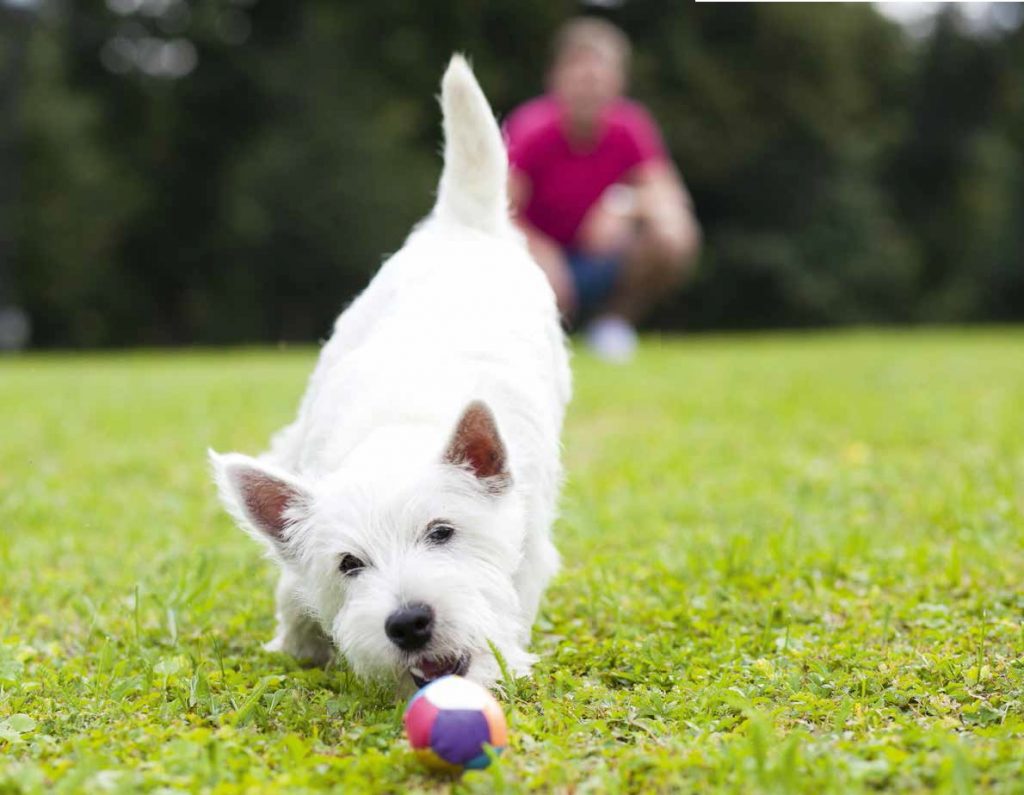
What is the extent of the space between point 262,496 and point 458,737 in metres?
1.03

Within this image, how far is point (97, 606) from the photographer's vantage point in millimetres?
4305

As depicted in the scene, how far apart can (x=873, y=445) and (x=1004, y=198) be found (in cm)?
3464

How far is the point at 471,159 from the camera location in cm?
504

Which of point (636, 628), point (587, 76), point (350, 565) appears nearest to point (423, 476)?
point (350, 565)

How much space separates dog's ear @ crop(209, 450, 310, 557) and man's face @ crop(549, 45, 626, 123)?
Result: 9.79 metres

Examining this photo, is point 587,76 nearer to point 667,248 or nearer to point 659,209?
point 659,209

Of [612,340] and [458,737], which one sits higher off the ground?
[458,737]

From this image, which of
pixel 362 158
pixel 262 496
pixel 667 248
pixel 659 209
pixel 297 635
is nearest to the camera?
pixel 262 496

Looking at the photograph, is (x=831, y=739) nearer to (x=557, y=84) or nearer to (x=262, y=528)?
(x=262, y=528)

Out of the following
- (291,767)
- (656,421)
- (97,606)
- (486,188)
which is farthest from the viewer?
(656,421)

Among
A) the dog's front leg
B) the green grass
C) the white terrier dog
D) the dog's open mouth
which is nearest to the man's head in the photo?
the green grass

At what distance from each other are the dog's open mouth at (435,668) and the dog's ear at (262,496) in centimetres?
54

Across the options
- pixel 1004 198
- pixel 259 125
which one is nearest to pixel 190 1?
pixel 259 125

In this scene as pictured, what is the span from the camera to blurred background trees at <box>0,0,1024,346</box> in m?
28.5
